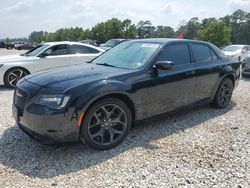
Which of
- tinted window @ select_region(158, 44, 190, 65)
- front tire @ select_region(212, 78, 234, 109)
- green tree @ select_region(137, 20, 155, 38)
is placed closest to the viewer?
tinted window @ select_region(158, 44, 190, 65)

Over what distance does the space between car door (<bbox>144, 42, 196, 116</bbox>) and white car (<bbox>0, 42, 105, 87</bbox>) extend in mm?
4657

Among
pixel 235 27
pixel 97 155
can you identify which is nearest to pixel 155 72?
pixel 97 155

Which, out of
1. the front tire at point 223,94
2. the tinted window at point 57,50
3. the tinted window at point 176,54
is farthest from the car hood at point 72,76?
the tinted window at point 57,50

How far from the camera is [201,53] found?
5.60 m

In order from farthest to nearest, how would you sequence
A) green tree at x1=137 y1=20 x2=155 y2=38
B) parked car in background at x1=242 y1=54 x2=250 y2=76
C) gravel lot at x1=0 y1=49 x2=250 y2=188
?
green tree at x1=137 y1=20 x2=155 y2=38
parked car in background at x1=242 y1=54 x2=250 y2=76
gravel lot at x1=0 y1=49 x2=250 y2=188

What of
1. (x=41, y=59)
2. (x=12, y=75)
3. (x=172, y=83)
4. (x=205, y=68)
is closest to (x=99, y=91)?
(x=172, y=83)

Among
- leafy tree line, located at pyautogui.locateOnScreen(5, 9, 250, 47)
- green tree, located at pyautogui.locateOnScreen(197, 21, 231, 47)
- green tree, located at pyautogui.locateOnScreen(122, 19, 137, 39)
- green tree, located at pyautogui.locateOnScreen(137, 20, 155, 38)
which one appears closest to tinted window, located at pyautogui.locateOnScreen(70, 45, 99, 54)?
leafy tree line, located at pyautogui.locateOnScreen(5, 9, 250, 47)

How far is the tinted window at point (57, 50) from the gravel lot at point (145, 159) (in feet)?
13.4

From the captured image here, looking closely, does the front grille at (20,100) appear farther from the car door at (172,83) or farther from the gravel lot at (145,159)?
the car door at (172,83)

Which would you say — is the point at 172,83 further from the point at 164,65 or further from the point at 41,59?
the point at 41,59

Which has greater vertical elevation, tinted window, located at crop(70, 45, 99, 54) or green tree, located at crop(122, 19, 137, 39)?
green tree, located at crop(122, 19, 137, 39)

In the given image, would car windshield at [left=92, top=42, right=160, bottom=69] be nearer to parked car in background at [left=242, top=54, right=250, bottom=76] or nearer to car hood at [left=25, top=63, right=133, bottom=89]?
car hood at [left=25, top=63, right=133, bottom=89]

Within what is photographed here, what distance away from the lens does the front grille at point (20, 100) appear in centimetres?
386

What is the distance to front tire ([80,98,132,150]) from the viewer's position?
3834 mm
